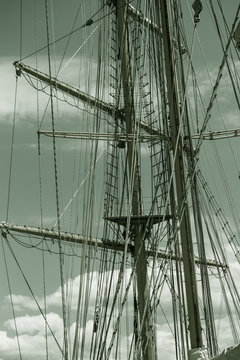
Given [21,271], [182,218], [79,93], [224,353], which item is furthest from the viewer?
[79,93]

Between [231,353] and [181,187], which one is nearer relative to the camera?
[231,353]

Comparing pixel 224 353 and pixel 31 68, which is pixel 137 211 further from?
pixel 224 353

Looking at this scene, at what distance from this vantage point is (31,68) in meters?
17.9

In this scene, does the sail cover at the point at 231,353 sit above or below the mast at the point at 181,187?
below

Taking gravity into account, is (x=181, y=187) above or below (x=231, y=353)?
above

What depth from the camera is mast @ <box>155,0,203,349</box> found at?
20.0 ft

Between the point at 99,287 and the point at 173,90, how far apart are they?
12.4 ft

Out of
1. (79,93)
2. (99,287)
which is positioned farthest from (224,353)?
(79,93)

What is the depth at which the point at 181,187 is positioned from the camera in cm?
668

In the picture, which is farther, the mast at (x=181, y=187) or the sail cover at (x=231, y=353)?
the mast at (x=181, y=187)

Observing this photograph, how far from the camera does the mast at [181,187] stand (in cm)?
608

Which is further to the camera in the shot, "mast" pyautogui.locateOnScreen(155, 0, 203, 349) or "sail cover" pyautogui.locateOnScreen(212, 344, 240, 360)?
"mast" pyautogui.locateOnScreen(155, 0, 203, 349)

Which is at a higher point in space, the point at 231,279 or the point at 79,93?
the point at 79,93

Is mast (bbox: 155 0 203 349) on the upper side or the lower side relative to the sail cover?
upper
